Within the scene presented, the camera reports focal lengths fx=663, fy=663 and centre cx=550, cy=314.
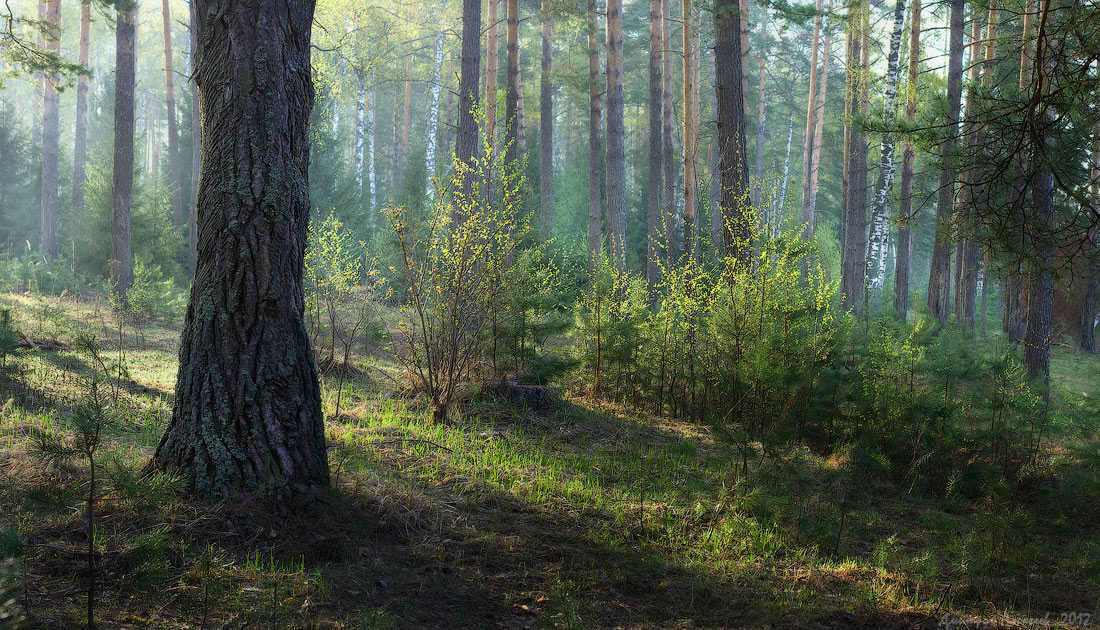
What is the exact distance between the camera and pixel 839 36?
24750 mm

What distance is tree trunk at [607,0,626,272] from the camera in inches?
518

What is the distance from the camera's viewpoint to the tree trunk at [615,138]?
1315 cm

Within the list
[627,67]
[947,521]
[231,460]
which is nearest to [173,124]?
[627,67]

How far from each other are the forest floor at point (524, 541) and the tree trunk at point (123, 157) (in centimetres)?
774

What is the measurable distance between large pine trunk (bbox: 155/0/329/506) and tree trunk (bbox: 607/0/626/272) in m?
8.93

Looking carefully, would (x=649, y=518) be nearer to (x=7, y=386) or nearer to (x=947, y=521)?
(x=947, y=521)

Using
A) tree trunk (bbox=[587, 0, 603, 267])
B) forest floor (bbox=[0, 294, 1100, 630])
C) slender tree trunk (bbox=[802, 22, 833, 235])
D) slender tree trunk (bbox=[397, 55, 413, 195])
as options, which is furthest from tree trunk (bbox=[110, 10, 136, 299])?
slender tree trunk (bbox=[802, 22, 833, 235])

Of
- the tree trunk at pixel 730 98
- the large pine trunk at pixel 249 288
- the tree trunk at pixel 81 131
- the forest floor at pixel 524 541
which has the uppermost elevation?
the tree trunk at pixel 81 131

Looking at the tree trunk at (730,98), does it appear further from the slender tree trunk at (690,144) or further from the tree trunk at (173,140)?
the tree trunk at (173,140)

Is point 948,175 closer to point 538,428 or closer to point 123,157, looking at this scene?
point 538,428

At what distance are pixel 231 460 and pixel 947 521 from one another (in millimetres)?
4717

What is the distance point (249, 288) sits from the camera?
3523 mm

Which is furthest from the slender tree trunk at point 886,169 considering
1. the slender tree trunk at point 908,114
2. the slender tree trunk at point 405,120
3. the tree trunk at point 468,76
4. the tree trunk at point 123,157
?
the slender tree trunk at point 405,120

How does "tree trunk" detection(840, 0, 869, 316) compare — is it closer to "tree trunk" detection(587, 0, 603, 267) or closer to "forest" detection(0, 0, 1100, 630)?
"tree trunk" detection(587, 0, 603, 267)
